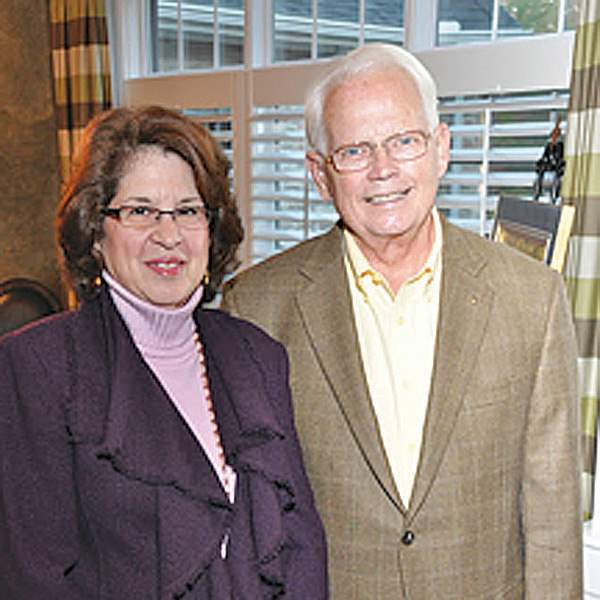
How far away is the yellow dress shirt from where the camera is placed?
1.39 m

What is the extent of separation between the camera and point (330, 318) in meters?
1.45

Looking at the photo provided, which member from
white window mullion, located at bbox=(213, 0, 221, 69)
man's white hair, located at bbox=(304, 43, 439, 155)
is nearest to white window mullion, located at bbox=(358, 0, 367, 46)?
white window mullion, located at bbox=(213, 0, 221, 69)

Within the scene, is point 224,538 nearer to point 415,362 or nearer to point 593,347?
point 415,362

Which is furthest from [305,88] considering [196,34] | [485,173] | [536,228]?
[536,228]

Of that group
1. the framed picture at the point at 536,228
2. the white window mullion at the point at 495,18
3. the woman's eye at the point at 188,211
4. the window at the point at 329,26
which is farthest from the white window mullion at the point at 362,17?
the woman's eye at the point at 188,211

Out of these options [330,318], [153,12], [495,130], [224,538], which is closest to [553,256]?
[330,318]

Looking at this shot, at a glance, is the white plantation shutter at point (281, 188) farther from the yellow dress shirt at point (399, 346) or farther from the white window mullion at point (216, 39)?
the yellow dress shirt at point (399, 346)

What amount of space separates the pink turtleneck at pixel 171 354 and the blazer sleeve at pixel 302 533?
13 centimetres

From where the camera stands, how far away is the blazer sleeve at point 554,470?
1383 millimetres

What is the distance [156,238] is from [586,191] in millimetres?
1219

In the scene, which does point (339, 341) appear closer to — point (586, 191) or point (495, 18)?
point (586, 191)

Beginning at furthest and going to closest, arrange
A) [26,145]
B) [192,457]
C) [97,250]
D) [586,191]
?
[26,145]
[586,191]
[97,250]
[192,457]

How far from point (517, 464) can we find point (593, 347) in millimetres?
713

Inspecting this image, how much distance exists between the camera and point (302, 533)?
1.35 m
